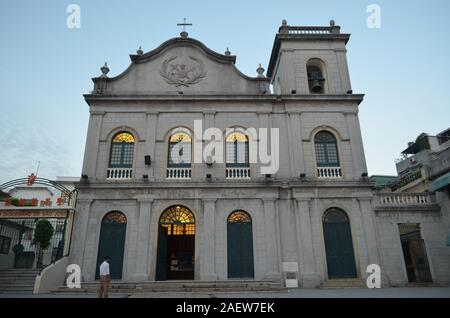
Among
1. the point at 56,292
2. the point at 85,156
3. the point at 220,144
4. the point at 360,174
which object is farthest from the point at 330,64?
the point at 56,292

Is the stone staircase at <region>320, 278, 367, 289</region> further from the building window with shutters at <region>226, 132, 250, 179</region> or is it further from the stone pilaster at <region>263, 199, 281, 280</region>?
the building window with shutters at <region>226, 132, 250, 179</region>

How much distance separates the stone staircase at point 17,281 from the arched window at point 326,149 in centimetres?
1553

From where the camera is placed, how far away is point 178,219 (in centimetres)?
1579

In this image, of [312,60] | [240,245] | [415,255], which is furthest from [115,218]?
[415,255]

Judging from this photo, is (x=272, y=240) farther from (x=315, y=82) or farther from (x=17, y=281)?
(x=17, y=281)

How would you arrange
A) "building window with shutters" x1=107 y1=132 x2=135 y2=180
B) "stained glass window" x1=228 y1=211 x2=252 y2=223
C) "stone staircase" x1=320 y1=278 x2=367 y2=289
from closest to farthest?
"stone staircase" x1=320 y1=278 x2=367 y2=289, "stained glass window" x1=228 y1=211 x2=252 y2=223, "building window with shutters" x1=107 y1=132 x2=135 y2=180

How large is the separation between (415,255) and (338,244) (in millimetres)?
5414

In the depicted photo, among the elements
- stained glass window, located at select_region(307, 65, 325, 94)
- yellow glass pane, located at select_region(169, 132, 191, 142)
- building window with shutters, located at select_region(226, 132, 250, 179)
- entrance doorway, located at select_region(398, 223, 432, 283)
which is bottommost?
entrance doorway, located at select_region(398, 223, 432, 283)

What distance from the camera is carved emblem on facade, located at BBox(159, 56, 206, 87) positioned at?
18.3m

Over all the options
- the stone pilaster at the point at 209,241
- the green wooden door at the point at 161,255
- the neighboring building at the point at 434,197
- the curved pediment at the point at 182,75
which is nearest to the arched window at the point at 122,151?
the curved pediment at the point at 182,75

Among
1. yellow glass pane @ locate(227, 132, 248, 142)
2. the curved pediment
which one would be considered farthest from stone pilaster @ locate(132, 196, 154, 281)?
the curved pediment

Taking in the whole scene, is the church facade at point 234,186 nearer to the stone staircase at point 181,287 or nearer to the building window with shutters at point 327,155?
the building window with shutters at point 327,155

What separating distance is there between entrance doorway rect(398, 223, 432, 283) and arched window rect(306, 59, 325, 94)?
30.2ft

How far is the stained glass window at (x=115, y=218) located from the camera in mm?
15570
